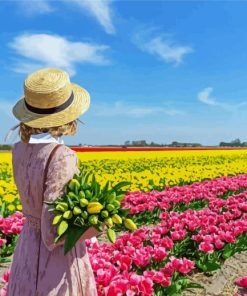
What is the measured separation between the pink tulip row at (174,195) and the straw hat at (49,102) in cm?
450

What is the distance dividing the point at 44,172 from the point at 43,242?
410mm

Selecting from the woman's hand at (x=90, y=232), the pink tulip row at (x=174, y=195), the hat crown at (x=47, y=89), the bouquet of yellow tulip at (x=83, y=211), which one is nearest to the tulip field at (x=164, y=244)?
the pink tulip row at (x=174, y=195)

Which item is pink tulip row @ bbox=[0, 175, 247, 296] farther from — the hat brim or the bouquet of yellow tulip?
the hat brim

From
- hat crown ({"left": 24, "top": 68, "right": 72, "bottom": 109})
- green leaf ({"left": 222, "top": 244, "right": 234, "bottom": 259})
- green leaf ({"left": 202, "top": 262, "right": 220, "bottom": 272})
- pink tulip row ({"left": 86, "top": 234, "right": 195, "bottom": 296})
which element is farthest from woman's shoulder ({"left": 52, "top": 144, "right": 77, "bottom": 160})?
green leaf ({"left": 222, "top": 244, "right": 234, "bottom": 259})

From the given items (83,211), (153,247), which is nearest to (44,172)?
(83,211)

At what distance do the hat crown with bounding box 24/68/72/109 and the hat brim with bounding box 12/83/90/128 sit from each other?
0.06 m

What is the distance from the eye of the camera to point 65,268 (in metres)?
2.38

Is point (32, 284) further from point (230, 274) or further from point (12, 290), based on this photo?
point (230, 274)

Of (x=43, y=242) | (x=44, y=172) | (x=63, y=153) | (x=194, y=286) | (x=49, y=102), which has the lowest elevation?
(x=194, y=286)

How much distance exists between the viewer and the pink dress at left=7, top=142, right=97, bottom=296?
2.22 m

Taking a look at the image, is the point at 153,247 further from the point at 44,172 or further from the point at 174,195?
the point at 44,172

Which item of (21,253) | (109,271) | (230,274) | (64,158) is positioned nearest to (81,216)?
(64,158)

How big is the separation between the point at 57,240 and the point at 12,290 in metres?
0.63

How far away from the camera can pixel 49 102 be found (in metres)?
2.39
